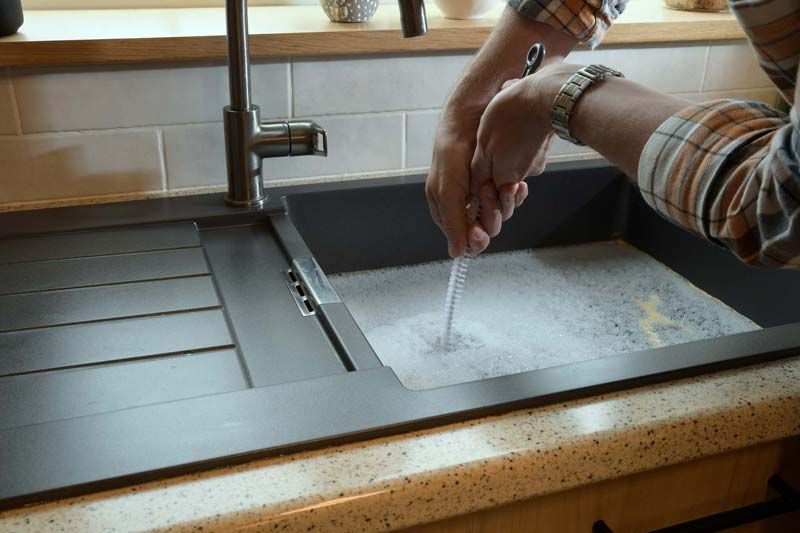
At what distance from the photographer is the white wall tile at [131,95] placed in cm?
101

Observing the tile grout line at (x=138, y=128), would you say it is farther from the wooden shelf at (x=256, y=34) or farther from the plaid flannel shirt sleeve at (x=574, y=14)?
the plaid flannel shirt sleeve at (x=574, y=14)

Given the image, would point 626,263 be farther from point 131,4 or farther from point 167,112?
point 131,4

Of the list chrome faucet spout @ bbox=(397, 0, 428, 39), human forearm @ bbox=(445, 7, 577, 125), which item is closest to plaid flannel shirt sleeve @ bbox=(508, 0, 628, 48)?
human forearm @ bbox=(445, 7, 577, 125)

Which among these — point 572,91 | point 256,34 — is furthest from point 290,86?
point 572,91

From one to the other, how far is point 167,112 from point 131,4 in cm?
27

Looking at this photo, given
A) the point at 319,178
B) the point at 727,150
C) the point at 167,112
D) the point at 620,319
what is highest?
the point at 727,150

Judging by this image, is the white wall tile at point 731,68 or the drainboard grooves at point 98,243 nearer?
the drainboard grooves at point 98,243

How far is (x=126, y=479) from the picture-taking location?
1.80ft

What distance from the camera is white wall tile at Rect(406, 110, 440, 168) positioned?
121cm

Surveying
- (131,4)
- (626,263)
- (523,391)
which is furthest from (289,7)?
(523,391)

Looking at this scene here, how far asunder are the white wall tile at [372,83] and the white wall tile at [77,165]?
0.22 m

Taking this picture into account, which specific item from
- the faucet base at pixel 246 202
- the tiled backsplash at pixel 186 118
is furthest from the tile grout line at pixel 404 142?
the faucet base at pixel 246 202

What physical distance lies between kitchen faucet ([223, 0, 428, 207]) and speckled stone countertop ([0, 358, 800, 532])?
0.52 metres

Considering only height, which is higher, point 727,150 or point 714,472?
point 727,150
